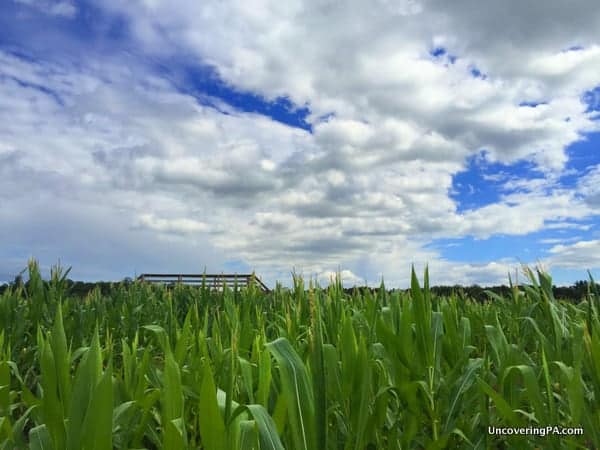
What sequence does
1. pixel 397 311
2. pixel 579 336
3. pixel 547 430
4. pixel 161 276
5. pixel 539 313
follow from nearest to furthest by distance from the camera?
pixel 547 430 → pixel 579 336 → pixel 397 311 → pixel 539 313 → pixel 161 276

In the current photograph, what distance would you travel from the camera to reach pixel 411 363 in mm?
2297

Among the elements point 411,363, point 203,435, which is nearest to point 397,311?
point 411,363

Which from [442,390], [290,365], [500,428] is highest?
[290,365]

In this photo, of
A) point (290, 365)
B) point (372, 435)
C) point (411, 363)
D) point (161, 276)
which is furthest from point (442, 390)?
point (161, 276)

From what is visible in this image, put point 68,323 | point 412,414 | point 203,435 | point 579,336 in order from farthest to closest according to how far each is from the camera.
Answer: point 68,323, point 412,414, point 579,336, point 203,435

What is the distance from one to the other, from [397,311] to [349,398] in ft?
3.44

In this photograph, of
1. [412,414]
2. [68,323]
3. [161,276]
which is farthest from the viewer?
[161,276]

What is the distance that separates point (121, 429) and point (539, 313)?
3.05 metres

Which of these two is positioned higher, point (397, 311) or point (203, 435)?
point (397, 311)

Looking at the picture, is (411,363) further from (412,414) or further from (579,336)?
(579,336)

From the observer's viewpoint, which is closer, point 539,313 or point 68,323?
point 539,313

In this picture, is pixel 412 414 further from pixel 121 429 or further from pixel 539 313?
pixel 539 313

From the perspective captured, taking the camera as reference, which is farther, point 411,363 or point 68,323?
point 68,323

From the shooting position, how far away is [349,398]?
2010 millimetres
